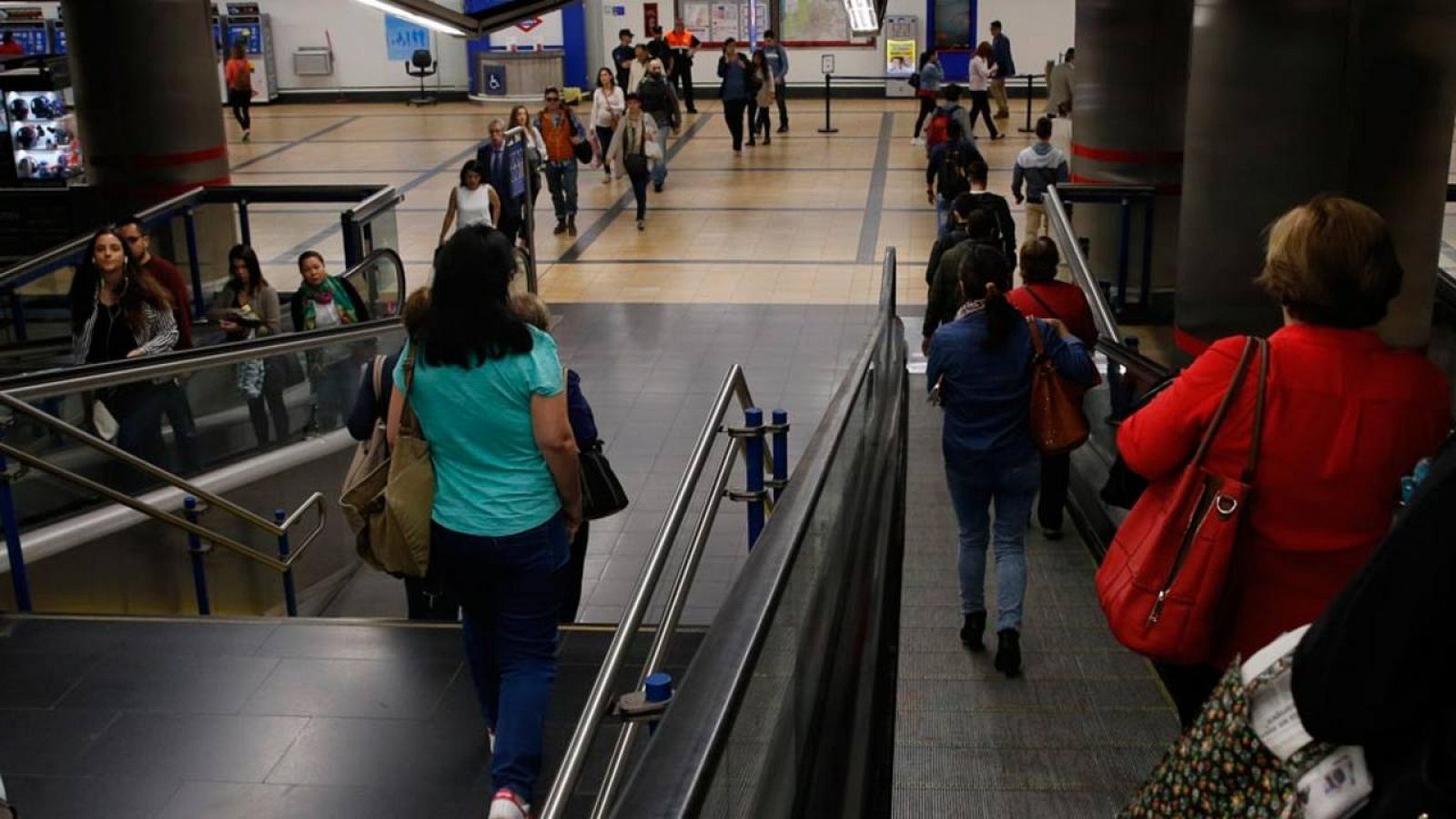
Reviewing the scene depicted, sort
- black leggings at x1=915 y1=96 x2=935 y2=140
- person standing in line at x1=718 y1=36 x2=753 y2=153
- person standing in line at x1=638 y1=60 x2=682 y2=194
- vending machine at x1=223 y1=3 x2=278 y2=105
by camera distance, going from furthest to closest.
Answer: vending machine at x1=223 y1=3 x2=278 y2=105 < black leggings at x1=915 y1=96 x2=935 y2=140 < person standing in line at x1=718 y1=36 x2=753 y2=153 < person standing in line at x1=638 y1=60 x2=682 y2=194

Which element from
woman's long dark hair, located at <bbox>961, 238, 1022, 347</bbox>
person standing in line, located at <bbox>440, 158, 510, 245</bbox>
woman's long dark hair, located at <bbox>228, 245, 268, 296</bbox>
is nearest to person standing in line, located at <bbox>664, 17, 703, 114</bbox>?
person standing in line, located at <bbox>440, 158, 510, 245</bbox>

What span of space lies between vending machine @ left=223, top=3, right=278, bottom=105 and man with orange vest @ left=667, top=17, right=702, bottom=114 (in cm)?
733

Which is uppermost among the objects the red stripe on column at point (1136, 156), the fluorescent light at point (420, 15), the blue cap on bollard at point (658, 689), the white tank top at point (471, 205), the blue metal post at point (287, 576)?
the fluorescent light at point (420, 15)

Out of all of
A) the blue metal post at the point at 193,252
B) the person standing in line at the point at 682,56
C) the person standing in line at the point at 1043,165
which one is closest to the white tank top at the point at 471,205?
the blue metal post at the point at 193,252

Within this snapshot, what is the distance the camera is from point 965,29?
27641mm

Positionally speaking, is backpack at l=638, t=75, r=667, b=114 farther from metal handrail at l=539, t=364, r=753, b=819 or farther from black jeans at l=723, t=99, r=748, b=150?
metal handrail at l=539, t=364, r=753, b=819

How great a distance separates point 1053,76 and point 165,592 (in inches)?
647

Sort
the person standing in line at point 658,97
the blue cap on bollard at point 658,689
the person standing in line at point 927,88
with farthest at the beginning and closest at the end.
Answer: the person standing in line at point 927,88
the person standing in line at point 658,97
the blue cap on bollard at point 658,689

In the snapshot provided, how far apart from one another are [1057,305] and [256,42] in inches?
991

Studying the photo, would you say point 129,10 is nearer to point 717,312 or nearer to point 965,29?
point 717,312

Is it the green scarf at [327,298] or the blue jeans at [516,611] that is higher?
the blue jeans at [516,611]

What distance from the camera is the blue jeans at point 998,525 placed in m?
4.84

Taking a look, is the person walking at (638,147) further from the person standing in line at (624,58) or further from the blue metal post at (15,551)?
the blue metal post at (15,551)

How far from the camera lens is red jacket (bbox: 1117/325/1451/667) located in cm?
277
